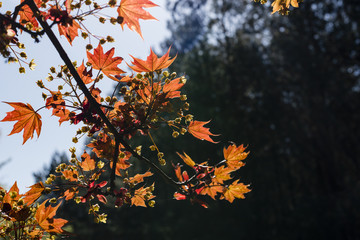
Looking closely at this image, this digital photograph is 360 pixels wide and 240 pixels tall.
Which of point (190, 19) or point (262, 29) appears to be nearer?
point (262, 29)

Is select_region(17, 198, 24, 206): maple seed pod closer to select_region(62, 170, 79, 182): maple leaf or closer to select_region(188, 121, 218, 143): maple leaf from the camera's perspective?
select_region(62, 170, 79, 182): maple leaf

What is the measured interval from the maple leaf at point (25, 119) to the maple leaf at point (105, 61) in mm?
239

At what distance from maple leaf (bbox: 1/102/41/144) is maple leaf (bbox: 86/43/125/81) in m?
0.24

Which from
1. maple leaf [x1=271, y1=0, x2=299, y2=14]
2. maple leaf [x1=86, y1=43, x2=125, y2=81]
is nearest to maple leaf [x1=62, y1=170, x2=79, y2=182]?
maple leaf [x1=86, y1=43, x2=125, y2=81]

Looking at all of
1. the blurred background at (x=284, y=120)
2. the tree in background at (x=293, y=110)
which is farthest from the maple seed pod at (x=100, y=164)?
the tree in background at (x=293, y=110)

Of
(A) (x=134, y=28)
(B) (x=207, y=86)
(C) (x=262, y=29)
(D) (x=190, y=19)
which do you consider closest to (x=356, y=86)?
(C) (x=262, y=29)

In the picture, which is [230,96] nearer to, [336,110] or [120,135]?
[336,110]

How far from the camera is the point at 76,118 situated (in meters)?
0.93

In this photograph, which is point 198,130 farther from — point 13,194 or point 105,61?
point 13,194

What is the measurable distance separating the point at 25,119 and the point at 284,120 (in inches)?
382

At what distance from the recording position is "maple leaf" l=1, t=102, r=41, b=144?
889 mm

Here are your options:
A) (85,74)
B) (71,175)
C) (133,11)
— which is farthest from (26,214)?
(133,11)

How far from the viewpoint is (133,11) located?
0.92 metres

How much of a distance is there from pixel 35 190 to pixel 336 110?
35.1 feet
